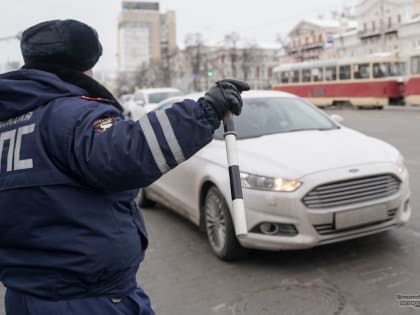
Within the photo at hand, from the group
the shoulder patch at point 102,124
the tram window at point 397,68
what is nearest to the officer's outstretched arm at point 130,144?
the shoulder patch at point 102,124

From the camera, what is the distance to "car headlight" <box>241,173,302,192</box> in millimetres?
4129

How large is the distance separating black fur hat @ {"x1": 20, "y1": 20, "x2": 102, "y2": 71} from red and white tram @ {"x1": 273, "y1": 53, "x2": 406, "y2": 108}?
2654 cm

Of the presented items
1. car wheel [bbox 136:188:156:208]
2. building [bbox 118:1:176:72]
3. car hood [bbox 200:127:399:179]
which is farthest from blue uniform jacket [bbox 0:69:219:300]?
building [bbox 118:1:176:72]

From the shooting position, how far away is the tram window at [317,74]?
30648mm

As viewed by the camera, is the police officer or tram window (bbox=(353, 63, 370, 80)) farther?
tram window (bbox=(353, 63, 370, 80))

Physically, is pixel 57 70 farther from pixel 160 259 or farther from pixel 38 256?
pixel 160 259

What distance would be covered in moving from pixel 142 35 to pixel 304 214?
426ft

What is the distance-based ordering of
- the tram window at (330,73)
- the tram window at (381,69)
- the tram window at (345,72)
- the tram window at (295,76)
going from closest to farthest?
the tram window at (381,69)
the tram window at (345,72)
the tram window at (330,73)
the tram window at (295,76)

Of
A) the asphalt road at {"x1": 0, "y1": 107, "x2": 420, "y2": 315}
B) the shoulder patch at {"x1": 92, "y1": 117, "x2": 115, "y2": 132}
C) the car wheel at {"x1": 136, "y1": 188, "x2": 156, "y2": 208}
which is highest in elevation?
the shoulder patch at {"x1": 92, "y1": 117, "x2": 115, "y2": 132}

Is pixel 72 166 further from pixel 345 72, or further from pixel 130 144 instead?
pixel 345 72

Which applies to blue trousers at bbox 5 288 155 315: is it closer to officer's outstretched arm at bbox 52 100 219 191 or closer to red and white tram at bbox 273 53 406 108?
officer's outstretched arm at bbox 52 100 219 191

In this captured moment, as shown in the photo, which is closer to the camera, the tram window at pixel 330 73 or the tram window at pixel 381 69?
the tram window at pixel 381 69

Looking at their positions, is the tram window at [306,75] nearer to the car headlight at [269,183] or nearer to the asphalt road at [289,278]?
the asphalt road at [289,278]

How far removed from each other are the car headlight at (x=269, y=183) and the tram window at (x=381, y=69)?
80.1 ft
